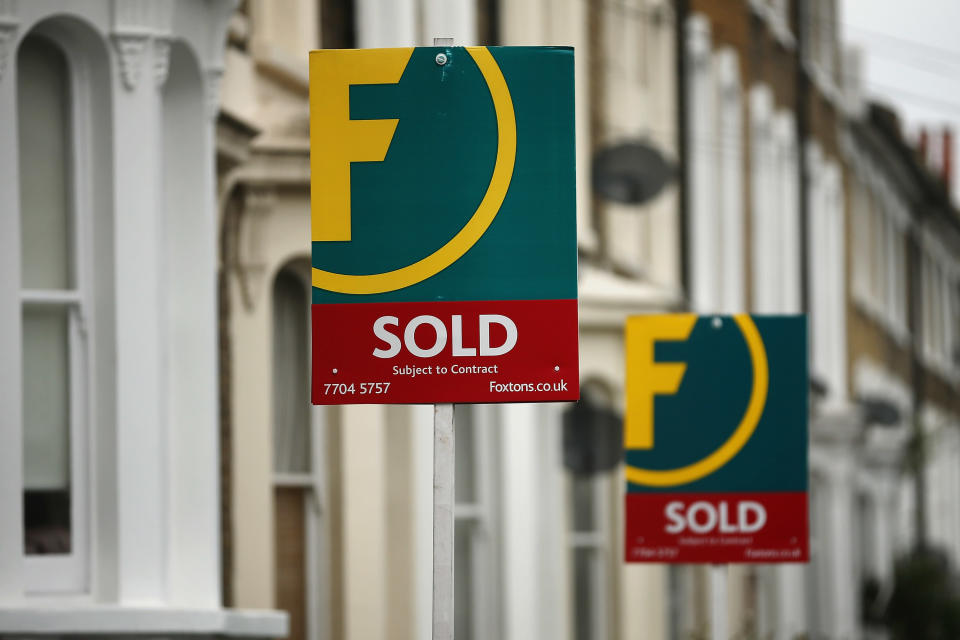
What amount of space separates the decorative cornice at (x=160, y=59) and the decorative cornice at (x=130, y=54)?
0.09m

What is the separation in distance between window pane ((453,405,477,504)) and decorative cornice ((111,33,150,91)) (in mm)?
5895

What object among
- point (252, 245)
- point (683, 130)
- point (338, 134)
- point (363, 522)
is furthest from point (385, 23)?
point (683, 130)

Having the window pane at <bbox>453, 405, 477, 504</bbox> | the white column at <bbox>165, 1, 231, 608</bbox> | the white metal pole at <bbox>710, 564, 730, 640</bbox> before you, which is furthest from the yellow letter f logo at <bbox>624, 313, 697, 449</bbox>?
the window pane at <bbox>453, 405, 477, 504</bbox>

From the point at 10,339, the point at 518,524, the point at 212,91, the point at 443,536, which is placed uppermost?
the point at 212,91

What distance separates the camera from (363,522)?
12.4m

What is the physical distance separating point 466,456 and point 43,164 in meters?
6.20

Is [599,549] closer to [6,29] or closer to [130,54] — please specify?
[130,54]

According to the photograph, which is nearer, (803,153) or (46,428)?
(46,428)

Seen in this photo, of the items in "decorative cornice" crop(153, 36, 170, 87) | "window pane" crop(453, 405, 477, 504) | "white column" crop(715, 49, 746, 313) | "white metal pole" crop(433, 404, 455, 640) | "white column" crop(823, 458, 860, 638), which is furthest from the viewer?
"white column" crop(823, 458, 860, 638)

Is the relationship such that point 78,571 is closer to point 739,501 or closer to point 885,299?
point 739,501

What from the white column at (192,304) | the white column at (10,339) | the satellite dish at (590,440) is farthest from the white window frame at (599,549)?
the white column at (10,339)

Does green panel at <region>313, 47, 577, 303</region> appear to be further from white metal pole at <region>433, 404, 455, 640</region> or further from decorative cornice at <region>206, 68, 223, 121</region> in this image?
decorative cornice at <region>206, 68, 223, 121</region>

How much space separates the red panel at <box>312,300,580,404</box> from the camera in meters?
6.20

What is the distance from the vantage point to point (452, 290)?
20.5 feet
